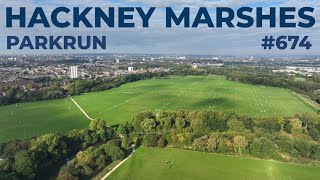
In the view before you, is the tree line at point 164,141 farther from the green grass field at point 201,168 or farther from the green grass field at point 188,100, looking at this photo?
the green grass field at point 188,100

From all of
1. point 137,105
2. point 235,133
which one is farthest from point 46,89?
point 235,133

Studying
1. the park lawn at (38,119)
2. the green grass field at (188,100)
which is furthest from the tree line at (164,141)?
the green grass field at (188,100)

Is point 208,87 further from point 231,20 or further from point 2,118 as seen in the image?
point 231,20

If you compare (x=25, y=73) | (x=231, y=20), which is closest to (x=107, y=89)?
(x=25, y=73)

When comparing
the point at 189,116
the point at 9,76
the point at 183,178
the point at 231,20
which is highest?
the point at 231,20

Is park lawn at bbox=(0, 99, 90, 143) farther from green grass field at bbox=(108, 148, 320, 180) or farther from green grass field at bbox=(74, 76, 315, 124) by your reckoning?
green grass field at bbox=(108, 148, 320, 180)

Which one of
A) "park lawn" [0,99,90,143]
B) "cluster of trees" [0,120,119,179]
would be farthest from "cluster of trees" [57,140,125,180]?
"park lawn" [0,99,90,143]
